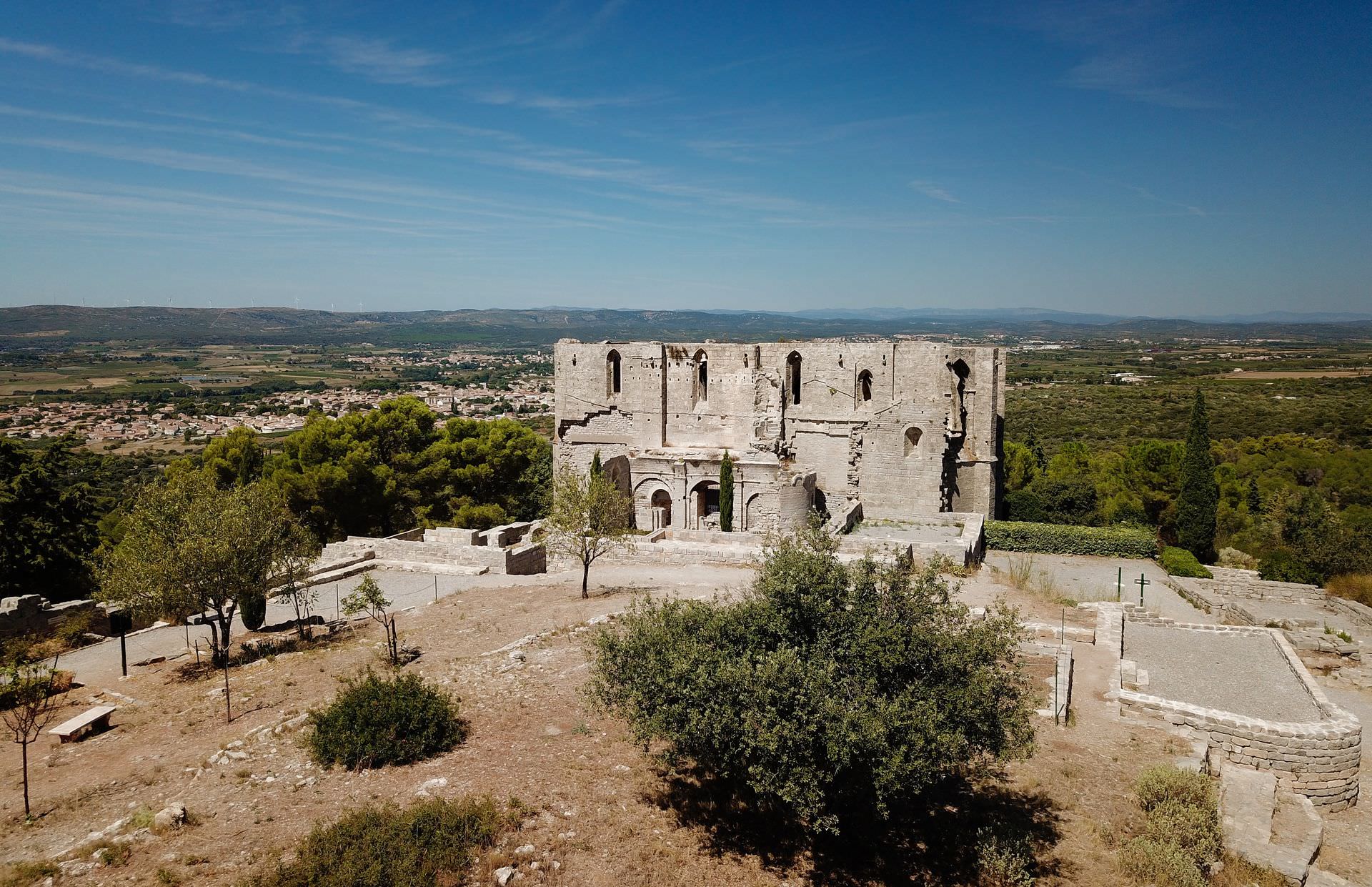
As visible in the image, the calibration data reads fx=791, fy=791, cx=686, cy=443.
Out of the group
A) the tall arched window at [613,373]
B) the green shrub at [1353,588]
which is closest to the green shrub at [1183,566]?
the green shrub at [1353,588]

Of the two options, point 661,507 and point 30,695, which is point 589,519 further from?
point 661,507

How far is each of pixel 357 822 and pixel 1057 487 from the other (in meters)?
29.5

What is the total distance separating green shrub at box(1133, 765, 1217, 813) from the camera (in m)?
9.78

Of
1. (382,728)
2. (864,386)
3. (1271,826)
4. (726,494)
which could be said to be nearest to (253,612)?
(382,728)

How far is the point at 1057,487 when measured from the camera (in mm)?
31250

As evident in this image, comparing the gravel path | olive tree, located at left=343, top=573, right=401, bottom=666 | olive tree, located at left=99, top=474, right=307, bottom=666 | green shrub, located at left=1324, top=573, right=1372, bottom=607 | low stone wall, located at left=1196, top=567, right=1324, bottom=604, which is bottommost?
green shrub, located at left=1324, top=573, right=1372, bottom=607

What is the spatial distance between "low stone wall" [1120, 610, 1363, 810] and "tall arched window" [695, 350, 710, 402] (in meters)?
23.2

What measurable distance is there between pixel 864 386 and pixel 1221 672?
18857mm

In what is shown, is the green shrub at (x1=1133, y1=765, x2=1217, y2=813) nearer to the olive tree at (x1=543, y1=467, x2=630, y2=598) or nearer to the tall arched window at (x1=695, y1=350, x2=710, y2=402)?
the olive tree at (x1=543, y1=467, x2=630, y2=598)

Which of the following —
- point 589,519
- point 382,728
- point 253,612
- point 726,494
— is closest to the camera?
point 382,728

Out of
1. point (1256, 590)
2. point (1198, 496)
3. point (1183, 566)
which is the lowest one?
point (1256, 590)

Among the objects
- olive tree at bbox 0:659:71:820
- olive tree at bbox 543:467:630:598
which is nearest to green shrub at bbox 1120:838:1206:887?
olive tree at bbox 543:467:630:598

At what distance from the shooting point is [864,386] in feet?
106

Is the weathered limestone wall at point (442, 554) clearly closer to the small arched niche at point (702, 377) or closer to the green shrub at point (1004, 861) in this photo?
the small arched niche at point (702, 377)
